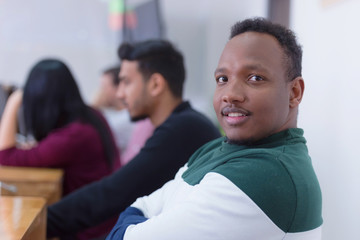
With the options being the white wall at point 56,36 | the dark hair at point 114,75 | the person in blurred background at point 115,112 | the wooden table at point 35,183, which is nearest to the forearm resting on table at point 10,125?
the wooden table at point 35,183

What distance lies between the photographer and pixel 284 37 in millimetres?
992

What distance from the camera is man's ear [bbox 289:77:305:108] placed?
0.99 metres

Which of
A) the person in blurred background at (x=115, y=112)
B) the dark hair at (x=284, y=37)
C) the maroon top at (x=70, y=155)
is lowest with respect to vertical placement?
the person in blurred background at (x=115, y=112)

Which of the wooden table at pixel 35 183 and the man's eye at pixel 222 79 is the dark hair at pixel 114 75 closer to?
the wooden table at pixel 35 183

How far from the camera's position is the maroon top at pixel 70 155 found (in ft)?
7.16

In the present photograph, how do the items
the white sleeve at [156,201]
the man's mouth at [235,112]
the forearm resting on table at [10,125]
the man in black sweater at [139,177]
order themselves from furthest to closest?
the forearm resting on table at [10,125]
the man in black sweater at [139,177]
the white sleeve at [156,201]
the man's mouth at [235,112]

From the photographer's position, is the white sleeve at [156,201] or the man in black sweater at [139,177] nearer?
the white sleeve at [156,201]

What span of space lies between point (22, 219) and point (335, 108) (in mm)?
953

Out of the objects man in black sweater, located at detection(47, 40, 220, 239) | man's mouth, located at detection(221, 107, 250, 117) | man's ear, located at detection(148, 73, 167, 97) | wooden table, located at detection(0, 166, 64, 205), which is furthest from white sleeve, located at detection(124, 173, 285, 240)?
wooden table, located at detection(0, 166, 64, 205)

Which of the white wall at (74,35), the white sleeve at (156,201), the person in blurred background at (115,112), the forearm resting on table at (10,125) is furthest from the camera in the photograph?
the white wall at (74,35)

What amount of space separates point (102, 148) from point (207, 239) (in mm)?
1522

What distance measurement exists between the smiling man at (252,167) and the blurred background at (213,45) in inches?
14.4

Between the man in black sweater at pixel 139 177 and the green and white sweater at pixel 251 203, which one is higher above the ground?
the green and white sweater at pixel 251 203

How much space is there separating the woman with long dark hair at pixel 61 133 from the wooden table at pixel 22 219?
0.84m
